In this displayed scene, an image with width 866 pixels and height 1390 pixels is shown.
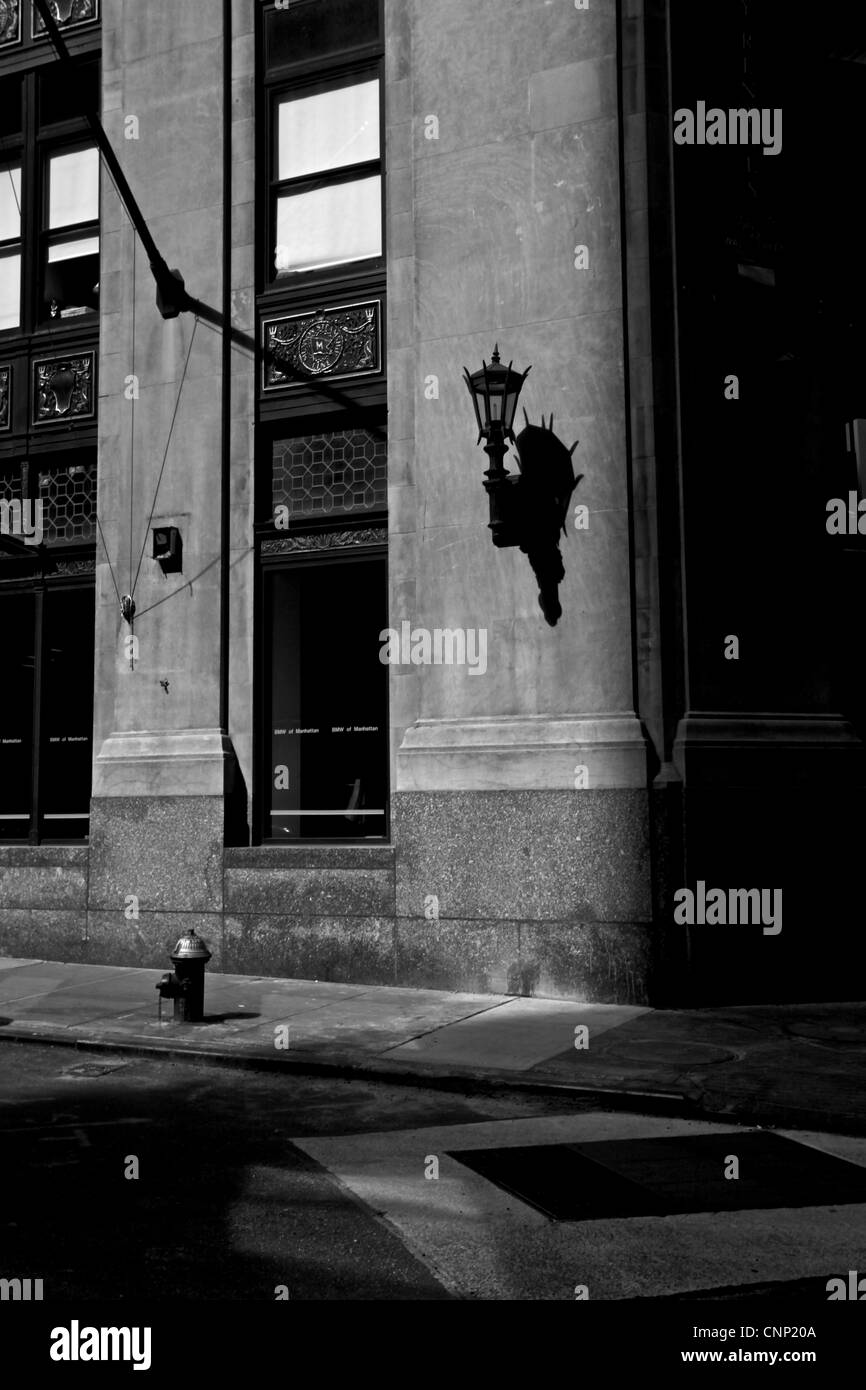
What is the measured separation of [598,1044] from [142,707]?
6907mm

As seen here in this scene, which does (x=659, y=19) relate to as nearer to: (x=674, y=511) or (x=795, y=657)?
(x=674, y=511)

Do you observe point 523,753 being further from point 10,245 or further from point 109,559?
point 10,245

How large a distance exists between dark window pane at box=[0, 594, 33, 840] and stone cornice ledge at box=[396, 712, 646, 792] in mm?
5193

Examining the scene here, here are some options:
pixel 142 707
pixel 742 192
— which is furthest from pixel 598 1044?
pixel 742 192

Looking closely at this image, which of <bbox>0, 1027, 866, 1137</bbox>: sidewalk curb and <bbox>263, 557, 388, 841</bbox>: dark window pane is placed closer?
<bbox>0, 1027, 866, 1137</bbox>: sidewalk curb

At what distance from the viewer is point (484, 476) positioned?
1277 centimetres

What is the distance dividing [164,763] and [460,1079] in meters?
6.43

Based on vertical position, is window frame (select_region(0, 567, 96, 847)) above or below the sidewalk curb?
above

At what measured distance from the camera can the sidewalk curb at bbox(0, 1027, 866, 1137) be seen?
8008 mm

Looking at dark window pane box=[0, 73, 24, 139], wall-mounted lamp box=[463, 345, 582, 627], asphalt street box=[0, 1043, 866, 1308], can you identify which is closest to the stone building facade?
wall-mounted lamp box=[463, 345, 582, 627]

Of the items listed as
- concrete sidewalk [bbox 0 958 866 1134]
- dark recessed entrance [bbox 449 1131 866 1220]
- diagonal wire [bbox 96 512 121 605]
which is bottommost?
dark recessed entrance [bbox 449 1131 866 1220]

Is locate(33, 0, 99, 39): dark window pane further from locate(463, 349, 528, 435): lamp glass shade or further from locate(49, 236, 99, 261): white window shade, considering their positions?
locate(463, 349, 528, 435): lamp glass shade

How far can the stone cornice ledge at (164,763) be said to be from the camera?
46.4ft

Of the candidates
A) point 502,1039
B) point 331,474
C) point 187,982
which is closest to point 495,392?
point 331,474
